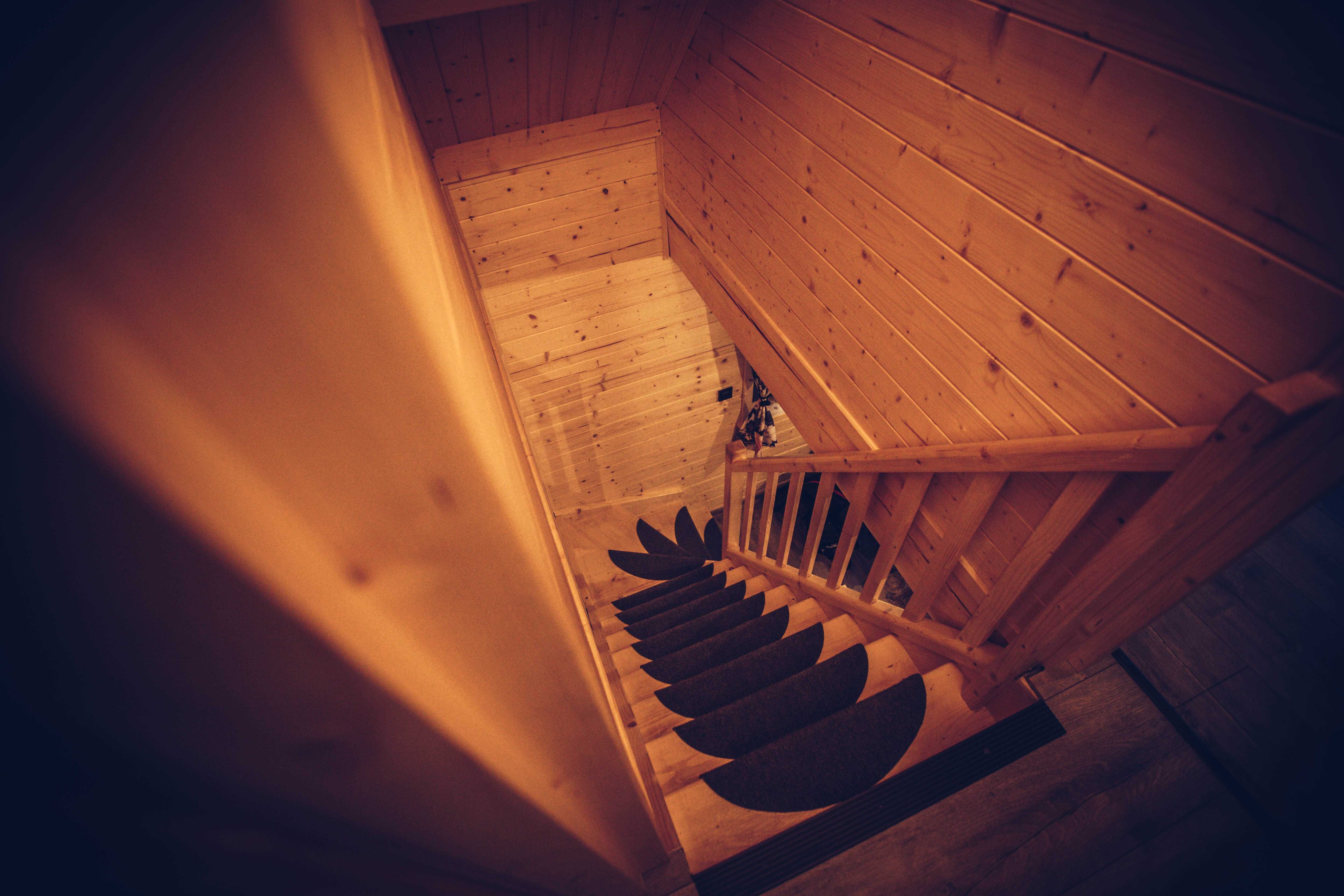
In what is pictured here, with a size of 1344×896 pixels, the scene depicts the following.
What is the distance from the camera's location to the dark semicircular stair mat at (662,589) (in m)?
5.12

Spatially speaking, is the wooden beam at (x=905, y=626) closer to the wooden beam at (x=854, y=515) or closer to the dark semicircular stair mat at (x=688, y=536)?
the wooden beam at (x=854, y=515)

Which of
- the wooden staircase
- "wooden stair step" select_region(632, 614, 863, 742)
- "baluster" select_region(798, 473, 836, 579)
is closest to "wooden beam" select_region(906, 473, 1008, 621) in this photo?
the wooden staircase

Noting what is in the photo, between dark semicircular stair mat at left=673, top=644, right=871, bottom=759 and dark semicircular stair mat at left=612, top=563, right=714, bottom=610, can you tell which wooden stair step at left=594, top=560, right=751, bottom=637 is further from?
dark semicircular stair mat at left=673, top=644, right=871, bottom=759

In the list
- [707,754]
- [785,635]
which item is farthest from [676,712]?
[785,635]

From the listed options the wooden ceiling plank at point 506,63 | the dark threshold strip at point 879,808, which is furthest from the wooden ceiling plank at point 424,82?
the dark threshold strip at point 879,808

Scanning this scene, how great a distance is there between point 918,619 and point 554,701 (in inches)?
85.1

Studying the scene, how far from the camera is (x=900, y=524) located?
216 centimetres

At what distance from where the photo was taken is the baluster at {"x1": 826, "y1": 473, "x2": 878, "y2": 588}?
2285 mm

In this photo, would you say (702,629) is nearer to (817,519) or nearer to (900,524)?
(817,519)

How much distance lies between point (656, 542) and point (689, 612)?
A: 186 cm

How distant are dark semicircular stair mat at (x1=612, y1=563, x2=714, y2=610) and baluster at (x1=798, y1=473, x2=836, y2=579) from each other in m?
1.85

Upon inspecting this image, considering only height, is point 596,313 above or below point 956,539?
above

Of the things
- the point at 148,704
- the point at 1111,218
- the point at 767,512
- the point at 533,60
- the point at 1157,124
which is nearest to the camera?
the point at 148,704

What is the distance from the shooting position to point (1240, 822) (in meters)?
1.95
